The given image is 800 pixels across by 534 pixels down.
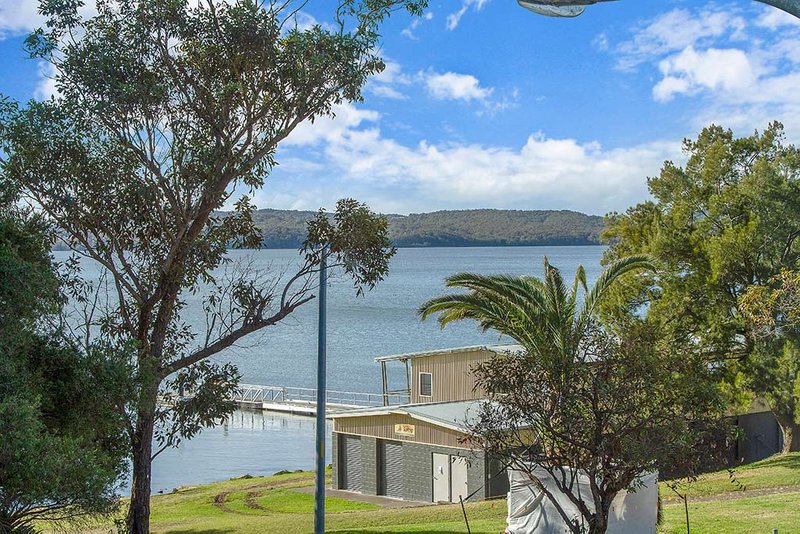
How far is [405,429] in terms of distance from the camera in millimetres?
28422

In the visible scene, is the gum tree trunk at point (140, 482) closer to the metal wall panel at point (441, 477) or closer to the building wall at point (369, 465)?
the metal wall panel at point (441, 477)

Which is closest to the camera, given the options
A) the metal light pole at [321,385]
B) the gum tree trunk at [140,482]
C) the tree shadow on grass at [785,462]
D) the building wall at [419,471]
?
the gum tree trunk at [140,482]

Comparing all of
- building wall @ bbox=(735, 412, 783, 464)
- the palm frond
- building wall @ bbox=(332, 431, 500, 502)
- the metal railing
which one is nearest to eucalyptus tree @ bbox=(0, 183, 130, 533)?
the palm frond

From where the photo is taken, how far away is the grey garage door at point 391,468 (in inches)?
1136

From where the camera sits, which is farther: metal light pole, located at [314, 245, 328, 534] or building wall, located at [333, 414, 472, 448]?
building wall, located at [333, 414, 472, 448]

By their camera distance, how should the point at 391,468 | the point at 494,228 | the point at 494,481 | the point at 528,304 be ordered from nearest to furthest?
the point at 528,304, the point at 494,481, the point at 391,468, the point at 494,228

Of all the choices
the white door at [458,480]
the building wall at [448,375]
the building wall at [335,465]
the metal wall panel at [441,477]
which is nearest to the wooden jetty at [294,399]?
the building wall at [448,375]

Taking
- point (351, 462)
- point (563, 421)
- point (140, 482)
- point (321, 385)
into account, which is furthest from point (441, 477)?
point (563, 421)

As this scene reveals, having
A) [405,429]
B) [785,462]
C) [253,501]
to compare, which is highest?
[405,429]

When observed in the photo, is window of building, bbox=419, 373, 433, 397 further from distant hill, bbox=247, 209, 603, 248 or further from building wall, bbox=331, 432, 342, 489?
distant hill, bbox=247, 209, 603, 248

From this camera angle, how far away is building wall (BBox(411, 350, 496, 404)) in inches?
1227

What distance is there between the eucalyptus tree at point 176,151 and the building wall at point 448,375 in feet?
52.0

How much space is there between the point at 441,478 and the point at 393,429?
248cm

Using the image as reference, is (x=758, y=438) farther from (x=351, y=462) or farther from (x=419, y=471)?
(x=351, y=462)
